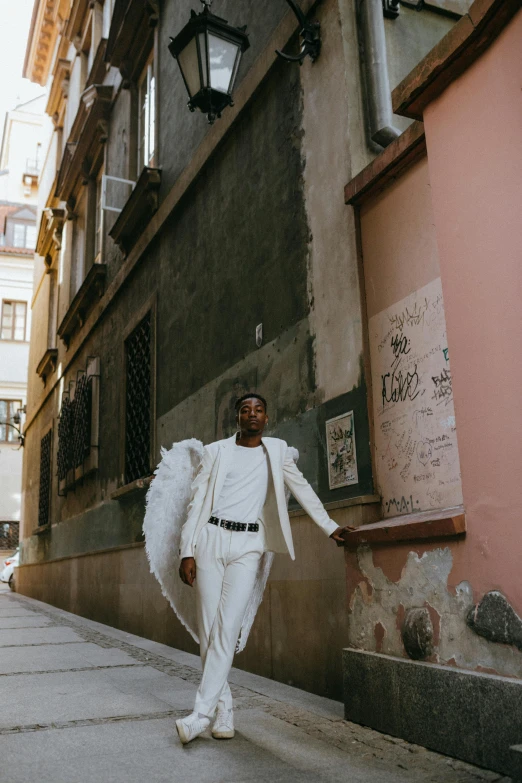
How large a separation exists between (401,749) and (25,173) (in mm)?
41060

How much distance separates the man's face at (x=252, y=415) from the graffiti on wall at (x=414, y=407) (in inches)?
35.7

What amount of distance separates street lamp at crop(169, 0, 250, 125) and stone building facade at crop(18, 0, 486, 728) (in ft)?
2.02

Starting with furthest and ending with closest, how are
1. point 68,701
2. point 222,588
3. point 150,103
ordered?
point 150,103 < point 68,701 < point 222,588

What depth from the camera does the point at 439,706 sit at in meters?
3.24

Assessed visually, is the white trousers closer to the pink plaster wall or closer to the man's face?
the man's face

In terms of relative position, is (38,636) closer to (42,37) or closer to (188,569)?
(188,569)

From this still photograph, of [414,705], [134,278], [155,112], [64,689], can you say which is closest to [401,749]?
[414,705]

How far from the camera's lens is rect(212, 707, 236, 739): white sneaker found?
138 inches

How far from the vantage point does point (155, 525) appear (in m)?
4.03

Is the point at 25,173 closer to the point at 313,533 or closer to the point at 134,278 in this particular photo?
the point at 134,278

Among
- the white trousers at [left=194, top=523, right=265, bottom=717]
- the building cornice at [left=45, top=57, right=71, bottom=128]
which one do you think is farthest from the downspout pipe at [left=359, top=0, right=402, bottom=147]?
the building cornice at [left=45, top=57, right=71, bottom=128]

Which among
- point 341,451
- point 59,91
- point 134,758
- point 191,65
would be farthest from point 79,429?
point 59,91

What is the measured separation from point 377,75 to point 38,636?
7015mm

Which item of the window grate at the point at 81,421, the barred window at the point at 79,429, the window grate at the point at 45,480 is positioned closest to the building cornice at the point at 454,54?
the barred window at the point at 79,429
